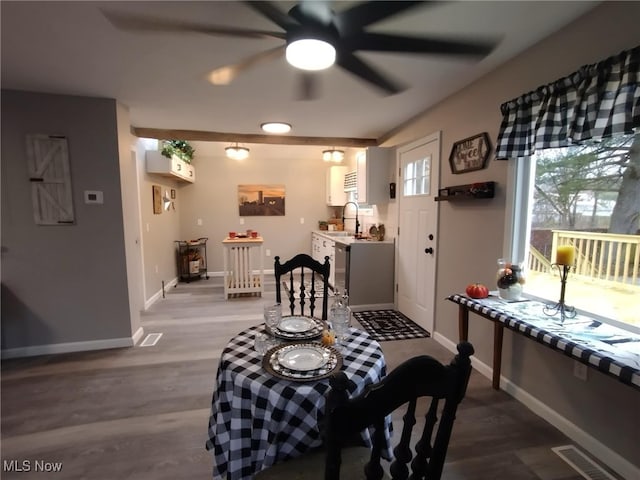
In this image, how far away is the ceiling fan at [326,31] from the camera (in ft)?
5.09

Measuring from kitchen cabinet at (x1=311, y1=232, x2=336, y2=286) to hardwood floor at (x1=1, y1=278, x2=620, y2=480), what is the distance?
6.46ft

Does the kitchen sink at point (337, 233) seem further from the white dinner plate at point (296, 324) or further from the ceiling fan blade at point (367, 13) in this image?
the ceiling fan blade at point (367, 13)

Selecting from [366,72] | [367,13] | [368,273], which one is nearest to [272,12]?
[367,13]

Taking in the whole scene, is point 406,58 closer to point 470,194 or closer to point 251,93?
point 470,194

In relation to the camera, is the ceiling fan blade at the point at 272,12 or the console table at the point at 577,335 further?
the ceiling fan blade at the point at 272,12

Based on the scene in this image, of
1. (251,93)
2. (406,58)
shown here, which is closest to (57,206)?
(251,93)

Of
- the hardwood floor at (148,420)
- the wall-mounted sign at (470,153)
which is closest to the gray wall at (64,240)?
the hardwood floor at (148,420)

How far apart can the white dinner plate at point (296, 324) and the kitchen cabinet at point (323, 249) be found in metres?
2.97

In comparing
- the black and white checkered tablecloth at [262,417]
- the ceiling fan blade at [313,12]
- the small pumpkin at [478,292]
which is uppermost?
the ceiling fan blade at [313,12]

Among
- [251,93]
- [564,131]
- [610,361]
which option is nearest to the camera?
[610,361]

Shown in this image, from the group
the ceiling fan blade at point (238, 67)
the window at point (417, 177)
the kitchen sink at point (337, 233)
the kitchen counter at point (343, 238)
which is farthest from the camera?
the kitchen sink at point (337, 233)

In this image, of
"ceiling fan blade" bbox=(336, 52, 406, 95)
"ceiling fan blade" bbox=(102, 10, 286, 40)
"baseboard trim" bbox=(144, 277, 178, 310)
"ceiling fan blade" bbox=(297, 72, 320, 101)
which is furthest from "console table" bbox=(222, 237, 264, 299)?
"ceiling fan blade" bbox=(102, 10, 286, 40)

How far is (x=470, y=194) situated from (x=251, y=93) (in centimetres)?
205

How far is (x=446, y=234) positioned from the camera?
304 centimetres
